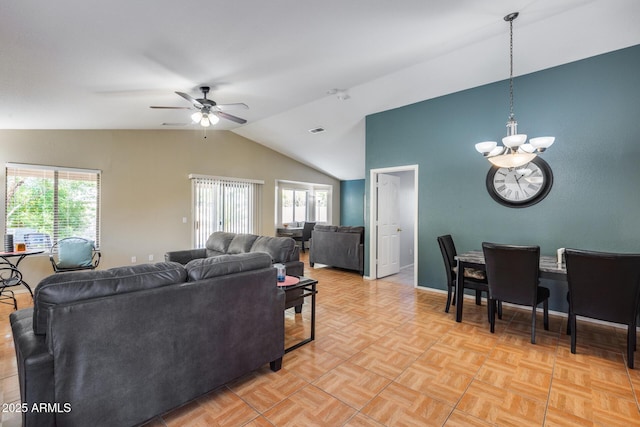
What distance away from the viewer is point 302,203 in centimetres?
952

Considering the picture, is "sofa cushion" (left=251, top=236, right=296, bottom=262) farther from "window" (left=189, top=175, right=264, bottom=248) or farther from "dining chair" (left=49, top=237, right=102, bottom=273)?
"window" (left=189, top=175, right=264, bottom=248)

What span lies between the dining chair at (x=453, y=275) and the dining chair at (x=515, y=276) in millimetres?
191

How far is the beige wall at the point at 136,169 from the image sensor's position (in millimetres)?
4516

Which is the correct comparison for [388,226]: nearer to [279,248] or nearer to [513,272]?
[279,248]

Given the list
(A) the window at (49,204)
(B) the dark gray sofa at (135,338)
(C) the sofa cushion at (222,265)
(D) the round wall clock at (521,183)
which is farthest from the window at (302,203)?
(B) the dark gray sofa at (135,338)

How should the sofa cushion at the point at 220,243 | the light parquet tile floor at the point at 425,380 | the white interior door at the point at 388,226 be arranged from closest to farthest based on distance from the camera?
the light parquet tile floor at the point at 425,380, the sofa cushion at the point at 220,243, the white interior door at the point at 388,226

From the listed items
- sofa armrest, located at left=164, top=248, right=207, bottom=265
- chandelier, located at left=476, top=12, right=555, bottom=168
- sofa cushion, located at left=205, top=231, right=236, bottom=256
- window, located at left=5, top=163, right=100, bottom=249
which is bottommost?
sofa armrest, located at left=164, top=248, right=207, bottom=265

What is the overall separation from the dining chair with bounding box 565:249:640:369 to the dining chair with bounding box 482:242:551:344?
0.26 metres

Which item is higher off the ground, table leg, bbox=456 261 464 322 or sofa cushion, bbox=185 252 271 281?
sofa cushion, bbox=185 252 271 281

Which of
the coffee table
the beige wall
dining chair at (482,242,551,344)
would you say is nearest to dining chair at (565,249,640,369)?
dining chair at (482,242,551,344)

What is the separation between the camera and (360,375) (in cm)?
224

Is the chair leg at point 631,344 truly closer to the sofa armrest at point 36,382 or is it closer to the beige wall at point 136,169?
the sofa armrest at point 36,382

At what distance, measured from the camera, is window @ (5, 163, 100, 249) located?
432 centimetres

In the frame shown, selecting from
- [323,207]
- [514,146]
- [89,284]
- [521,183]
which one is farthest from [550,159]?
[323,207]
